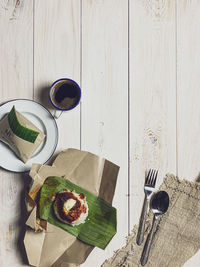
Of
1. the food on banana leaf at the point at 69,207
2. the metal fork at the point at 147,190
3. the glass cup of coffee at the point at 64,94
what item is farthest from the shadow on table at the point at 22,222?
the metal fork at the point at 147,190

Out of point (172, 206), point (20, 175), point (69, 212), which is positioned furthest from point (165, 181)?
point (20, 175)

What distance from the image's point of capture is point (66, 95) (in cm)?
99

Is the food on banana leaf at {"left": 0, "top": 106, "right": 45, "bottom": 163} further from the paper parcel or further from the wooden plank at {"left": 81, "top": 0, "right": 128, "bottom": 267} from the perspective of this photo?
the wooden plank at {"left": 81, "top": 0, "right": 128, "bottom": 267}

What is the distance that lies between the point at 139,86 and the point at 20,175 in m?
0.45

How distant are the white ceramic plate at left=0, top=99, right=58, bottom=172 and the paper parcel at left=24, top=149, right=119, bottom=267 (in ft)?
0.11

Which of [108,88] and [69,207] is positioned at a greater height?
[108,88]

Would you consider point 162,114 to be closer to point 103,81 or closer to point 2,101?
point 103,81

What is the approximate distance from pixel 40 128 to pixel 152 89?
0.37 meters

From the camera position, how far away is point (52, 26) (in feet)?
3.42

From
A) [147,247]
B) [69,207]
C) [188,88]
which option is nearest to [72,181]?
[69,207]

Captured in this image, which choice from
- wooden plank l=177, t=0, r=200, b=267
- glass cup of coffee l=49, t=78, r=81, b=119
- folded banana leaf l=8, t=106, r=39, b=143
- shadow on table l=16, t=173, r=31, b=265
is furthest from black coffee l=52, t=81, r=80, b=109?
wooden plank l=177, t=0, r=200, b=267

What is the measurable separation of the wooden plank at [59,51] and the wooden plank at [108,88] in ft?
0.08

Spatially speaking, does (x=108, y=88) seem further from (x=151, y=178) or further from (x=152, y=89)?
(x=151, y=178)

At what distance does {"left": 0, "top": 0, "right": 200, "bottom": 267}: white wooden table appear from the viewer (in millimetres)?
1023
